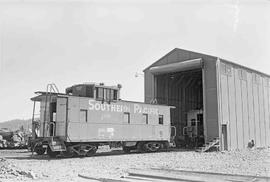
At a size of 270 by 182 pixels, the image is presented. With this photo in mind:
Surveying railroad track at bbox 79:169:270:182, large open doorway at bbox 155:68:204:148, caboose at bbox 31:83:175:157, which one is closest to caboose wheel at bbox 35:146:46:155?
caboose at bbox 31:83:175:157

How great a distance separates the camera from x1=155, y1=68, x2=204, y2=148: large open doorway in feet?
91.5

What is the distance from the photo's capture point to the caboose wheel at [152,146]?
22344 millimetres

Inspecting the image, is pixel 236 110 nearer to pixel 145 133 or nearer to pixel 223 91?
pixel 223 91

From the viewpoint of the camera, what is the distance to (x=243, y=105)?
26.4 metres

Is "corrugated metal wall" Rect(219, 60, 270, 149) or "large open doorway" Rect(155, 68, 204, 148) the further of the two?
"large open doorway" Rect(155, 68, 204, 148)

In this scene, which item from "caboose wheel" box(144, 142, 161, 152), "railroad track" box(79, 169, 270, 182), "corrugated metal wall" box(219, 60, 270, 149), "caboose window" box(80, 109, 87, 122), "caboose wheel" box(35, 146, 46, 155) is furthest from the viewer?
"corrugated metal wall" box(219, 60, 270, 149)

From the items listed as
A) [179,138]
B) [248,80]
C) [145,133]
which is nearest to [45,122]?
[145,133]

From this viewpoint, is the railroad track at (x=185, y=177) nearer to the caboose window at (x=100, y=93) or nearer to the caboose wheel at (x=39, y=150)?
the caboose wheel at (x=39, y=150)

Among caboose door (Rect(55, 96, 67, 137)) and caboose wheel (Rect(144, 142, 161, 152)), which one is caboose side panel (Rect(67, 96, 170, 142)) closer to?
caboose door (Rect(55, 96, 67, 137))

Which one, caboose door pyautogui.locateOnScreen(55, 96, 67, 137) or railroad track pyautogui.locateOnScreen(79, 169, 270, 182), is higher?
caboose door pyautogui.locateOnScreen(55, 96, 67, 137)

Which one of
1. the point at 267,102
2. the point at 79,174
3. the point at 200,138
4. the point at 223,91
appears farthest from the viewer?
the point at 267,102

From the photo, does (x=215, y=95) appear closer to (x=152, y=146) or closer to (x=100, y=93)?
(x=152, y=146)

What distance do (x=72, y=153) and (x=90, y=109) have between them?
8.73 feet

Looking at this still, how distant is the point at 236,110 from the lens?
25.5 metres
